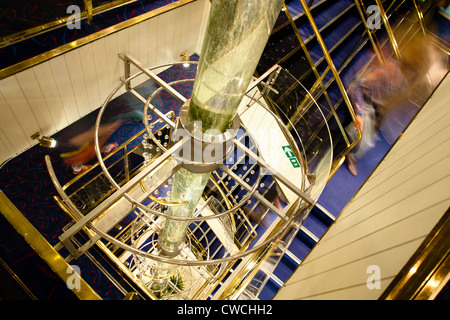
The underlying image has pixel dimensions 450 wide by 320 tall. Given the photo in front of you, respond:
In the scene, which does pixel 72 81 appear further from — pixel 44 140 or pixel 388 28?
pixel 388 28

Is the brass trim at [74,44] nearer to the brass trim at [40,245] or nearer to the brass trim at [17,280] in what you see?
the brass trim at [40,245]

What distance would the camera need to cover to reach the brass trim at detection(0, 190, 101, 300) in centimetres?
72

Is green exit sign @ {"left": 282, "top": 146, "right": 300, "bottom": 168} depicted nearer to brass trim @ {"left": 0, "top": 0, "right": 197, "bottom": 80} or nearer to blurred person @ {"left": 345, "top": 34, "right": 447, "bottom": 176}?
blurred person @ {"left": 345, "top": 34, "right": 447, "bottom": 176}

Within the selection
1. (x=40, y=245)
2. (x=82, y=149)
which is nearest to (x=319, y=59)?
(x=82, y=149)

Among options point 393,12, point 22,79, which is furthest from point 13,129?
point 393,12

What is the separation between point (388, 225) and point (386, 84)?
3856 millimetres

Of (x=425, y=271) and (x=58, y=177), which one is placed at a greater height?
(x=425, y=271)

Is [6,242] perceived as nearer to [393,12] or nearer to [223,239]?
[223,239]

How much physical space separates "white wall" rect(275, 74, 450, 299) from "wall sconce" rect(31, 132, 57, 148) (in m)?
2.69

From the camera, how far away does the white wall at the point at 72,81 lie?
8.29ft

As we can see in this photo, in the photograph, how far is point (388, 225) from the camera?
0.94 metres

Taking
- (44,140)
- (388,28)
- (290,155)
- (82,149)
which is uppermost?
(388,28)

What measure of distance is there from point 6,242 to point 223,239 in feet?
10.1

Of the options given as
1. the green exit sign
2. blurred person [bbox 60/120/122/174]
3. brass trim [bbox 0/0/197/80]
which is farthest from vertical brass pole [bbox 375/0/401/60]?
blurred person [bbox 60/120/122/174]
